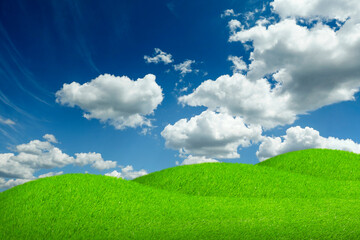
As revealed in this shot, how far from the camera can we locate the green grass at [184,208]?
13.2 metres

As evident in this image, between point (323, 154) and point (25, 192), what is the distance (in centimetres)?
2679

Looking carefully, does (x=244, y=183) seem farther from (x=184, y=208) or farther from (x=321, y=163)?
(x=321, y=163)

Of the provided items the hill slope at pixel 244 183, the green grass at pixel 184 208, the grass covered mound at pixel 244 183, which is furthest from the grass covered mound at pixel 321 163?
the green grass at pixel 184 208

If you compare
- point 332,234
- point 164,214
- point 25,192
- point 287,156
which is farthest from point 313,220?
point 287,156

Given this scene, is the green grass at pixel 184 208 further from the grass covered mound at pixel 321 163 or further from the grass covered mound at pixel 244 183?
the grass covered mound at pixel 321 163

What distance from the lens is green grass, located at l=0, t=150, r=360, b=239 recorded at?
13.2 m

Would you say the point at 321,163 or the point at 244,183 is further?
the point at 321,163

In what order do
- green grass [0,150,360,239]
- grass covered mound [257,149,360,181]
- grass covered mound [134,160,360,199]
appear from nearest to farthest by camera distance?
green grass [0,150,360,239], grass covered mound [134,160,360,199], grass covered mound [257,149,360,181]

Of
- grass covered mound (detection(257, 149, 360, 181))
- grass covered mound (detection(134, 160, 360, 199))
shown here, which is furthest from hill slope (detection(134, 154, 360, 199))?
grass covered mound (detection(257, 149, 360, 181))

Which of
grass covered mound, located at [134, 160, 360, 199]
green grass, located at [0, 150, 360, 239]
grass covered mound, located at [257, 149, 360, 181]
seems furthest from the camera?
grass covered mound, located at [257, 149, 360, 181]

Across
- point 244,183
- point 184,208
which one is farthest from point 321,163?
point 184,208

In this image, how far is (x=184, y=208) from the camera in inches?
667

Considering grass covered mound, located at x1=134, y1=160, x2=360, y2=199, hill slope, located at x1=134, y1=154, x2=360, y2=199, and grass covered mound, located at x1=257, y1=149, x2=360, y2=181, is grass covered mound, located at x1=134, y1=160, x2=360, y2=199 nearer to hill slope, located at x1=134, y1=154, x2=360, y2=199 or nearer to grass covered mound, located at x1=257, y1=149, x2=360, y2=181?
hill slope, located at x1=134, y1=154, x2=360, y2=199

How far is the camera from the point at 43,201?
17141mm
